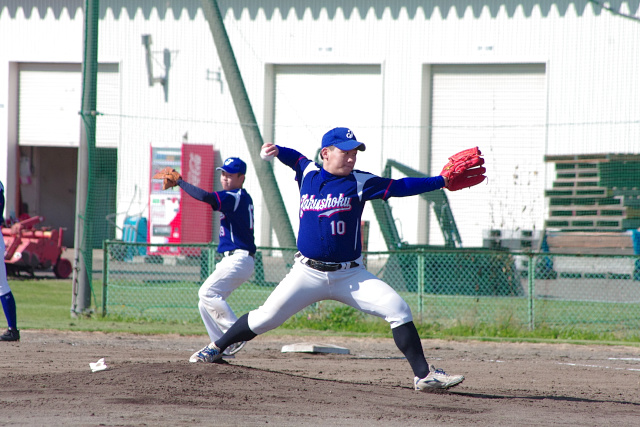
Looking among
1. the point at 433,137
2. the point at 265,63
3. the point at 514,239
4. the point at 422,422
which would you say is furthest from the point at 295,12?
the point at 422,422

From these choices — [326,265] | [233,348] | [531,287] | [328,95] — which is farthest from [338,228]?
[328,95]

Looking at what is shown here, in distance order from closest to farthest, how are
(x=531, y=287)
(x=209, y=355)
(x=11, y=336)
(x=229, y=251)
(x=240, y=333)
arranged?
(x=240, y=333)
(x=209, y=355)
(x=229, y=251)
(x=11, y=336)
(x=531, y=287)

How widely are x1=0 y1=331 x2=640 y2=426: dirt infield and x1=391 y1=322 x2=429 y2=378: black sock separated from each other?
223mm

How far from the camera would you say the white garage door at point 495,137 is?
13930 millimetres

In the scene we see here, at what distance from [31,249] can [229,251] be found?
9.30 m

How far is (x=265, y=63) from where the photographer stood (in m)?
20.4

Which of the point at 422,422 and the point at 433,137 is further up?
the point at 433,137

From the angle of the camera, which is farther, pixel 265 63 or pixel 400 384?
pixel 265 63

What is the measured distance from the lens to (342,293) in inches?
245

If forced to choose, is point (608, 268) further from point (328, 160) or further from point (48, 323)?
point (48, 323)

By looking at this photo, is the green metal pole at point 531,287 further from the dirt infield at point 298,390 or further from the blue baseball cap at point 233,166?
the blue baseball cap at point 233,166

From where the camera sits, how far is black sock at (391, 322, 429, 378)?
6.18 m

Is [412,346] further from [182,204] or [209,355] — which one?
[182,204]

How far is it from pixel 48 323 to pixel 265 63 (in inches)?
433
